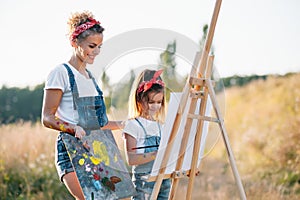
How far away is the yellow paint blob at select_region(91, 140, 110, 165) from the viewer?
2.90 metres

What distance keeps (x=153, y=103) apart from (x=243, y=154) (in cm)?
409

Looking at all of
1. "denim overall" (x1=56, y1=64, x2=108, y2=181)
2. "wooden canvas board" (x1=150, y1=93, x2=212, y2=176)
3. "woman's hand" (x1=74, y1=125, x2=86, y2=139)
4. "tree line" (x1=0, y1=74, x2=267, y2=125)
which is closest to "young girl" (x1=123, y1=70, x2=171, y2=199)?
"wooden canvas board" (x1=150, y1=93, x2=212, y2=176)

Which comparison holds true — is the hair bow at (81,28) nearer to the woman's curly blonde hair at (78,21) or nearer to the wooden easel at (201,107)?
the woman's curly blonde hair at (78,21)

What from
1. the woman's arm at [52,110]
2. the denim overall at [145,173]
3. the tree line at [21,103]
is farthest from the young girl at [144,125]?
the tree line at [21,103]

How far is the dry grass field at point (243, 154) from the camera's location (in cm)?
541

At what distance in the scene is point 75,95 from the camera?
2.80 m

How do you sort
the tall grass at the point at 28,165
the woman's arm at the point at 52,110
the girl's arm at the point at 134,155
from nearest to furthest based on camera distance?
the woman's arm at the point at 52,110 → the girl's arm at the point at 134,155 → the tall grass at the point at 28,165

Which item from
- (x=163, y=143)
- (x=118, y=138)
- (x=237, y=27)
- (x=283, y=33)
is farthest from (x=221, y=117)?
(x=283, y=33)

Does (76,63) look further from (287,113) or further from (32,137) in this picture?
(287,113)

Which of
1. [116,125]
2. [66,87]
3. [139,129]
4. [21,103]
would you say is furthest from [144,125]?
[21,103]

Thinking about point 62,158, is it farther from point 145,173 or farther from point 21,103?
point 21,103

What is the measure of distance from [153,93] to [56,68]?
0.56 metres

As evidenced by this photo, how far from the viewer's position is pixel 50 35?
5801 millimetres

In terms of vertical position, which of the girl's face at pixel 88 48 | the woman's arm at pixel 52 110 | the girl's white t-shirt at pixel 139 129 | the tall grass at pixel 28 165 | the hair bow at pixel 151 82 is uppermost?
the girl's face at pixel 88 48
